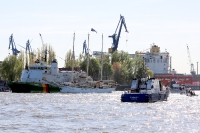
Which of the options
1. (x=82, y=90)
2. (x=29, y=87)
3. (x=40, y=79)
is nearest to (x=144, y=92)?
(x=29, y=87)

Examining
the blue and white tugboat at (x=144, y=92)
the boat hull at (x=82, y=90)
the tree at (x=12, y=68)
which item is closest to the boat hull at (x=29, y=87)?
the boat hull at (x=82, y=90)

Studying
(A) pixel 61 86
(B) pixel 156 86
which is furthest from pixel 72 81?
(B) pixel 156 86

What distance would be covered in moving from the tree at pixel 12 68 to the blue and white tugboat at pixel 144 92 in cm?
8674

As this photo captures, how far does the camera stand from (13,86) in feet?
469

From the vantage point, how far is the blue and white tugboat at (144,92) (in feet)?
284

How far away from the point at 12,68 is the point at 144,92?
9659cm

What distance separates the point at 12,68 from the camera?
180 metres

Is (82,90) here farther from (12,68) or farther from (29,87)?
(12,68)

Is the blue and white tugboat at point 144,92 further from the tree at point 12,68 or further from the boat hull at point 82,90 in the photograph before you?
the tree at point 12,68

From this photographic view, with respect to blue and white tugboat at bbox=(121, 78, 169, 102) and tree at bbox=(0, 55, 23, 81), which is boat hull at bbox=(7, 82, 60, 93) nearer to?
tree at bbox=(0, 55, 23, 81)

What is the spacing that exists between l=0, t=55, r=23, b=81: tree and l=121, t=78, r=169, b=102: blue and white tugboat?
3415 inches

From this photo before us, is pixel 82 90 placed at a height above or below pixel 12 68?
below

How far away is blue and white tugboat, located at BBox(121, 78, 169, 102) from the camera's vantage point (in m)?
86.6

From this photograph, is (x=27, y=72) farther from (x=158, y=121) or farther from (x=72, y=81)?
(x=158, y=121)
